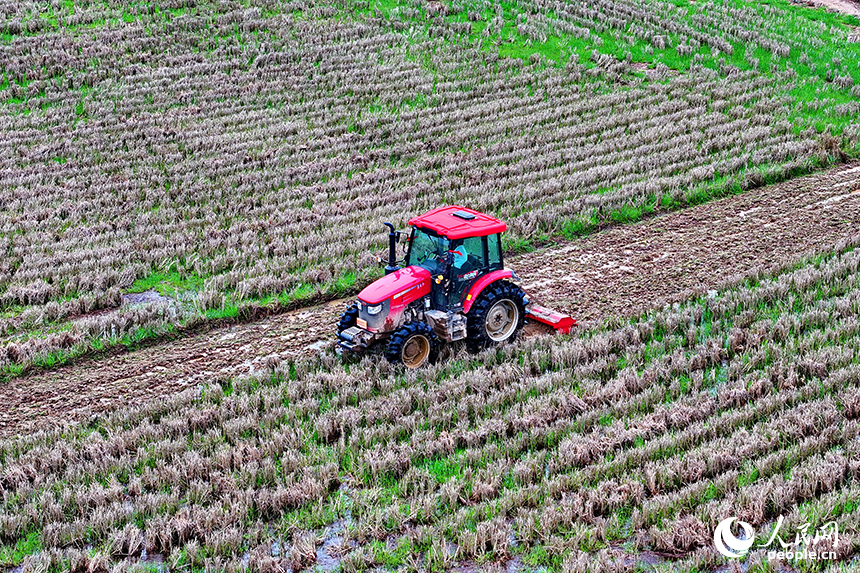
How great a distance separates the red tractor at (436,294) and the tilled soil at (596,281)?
134 centimetres

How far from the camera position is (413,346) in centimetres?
1170

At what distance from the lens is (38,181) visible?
2006 cm

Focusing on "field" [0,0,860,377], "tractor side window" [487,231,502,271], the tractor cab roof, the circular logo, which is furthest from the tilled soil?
the circular logo

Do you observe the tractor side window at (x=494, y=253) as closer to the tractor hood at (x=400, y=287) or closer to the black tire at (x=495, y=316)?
the black tire at (x=495, y=316)

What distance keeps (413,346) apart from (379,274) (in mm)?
3841

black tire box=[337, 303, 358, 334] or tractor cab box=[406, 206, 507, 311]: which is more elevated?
tractor cab box=[406, 206, 507, 311]

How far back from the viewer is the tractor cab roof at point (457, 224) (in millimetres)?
11539

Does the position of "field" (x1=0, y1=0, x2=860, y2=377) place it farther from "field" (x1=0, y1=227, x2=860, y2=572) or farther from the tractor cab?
"field" (x1=0, y1=227, x2=860, y2=572)

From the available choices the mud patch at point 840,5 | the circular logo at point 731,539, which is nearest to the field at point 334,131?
the mud patch at point 840,5

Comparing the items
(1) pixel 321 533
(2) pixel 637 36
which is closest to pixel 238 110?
(2) pixel 637 36

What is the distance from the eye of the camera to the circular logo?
25.5ft

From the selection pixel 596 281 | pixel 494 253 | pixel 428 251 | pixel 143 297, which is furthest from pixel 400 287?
pixel 143 297

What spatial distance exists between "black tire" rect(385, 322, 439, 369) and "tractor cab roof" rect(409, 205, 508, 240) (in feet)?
4.16

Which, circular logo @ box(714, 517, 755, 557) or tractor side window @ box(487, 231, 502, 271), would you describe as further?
tractor side window @ box(487, 231, 502, 271)
